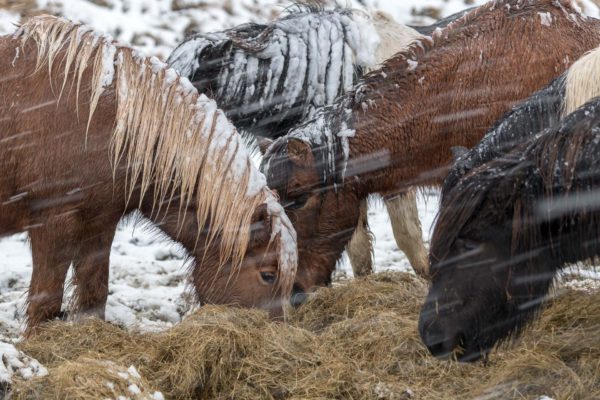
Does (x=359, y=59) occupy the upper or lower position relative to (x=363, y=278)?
upper

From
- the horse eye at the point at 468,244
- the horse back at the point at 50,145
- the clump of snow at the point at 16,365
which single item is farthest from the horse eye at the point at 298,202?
the clump of snow at the point at 16,365

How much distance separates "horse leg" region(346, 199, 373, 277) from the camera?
20.9 ft

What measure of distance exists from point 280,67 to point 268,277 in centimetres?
232

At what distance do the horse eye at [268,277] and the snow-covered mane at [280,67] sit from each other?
2.06 m

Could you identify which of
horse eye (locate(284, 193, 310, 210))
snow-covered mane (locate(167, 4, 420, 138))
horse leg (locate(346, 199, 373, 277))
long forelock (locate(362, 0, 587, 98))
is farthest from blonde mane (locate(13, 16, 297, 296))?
snow-covered mane (locate(167, 4, 420, 138))

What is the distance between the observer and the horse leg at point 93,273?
4734 millimetres

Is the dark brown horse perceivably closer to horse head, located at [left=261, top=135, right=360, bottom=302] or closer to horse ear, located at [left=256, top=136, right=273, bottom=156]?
horse head, located at [left=261, top=135, right=360, bottom=302]

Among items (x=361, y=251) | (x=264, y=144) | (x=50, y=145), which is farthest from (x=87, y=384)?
(x=361, y=251)

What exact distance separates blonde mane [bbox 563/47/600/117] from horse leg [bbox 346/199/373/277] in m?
2.11

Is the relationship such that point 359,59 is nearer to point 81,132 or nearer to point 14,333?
point 81,132

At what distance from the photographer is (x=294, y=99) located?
6531 mm

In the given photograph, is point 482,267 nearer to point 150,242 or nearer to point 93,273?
point 93,273

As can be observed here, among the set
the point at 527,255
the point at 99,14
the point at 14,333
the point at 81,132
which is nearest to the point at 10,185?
the point at 81,132

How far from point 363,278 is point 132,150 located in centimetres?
201
